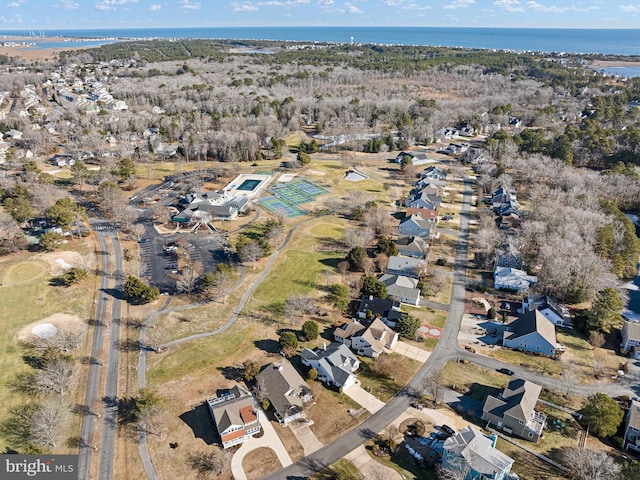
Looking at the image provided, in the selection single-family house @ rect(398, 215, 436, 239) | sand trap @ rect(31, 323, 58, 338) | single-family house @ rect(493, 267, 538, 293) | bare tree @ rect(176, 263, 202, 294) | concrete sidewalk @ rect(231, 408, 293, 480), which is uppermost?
single-family house @ rect(398, 215, 436, 239)

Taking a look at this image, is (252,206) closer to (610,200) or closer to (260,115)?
(260,115)

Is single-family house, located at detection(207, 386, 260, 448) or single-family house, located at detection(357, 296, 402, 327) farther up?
single-family house, located at detection(357, 296, 402, 327)

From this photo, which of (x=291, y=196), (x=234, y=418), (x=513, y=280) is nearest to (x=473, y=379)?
(x=513, y=280)

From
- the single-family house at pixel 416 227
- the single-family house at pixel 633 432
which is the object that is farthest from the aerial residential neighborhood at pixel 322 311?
the single-family house at pixel 416 227

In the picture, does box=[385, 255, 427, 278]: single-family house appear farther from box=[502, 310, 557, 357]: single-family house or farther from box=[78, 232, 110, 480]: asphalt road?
box=[78, 232, 110, 480]: asphalt road

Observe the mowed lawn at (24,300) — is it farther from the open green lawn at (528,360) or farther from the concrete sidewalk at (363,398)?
the open green lawn at (528,360)

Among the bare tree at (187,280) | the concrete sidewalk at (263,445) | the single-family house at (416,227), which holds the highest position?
the single-family house at (416,227)

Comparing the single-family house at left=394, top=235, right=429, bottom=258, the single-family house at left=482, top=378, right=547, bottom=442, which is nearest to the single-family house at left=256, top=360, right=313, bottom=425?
the single-family house at left=482, top=378, right=547, bottom=442

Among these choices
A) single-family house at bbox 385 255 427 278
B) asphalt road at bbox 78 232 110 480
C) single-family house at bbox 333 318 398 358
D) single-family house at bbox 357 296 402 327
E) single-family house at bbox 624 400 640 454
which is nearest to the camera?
asphalt road at bbox 78 232 110 480
